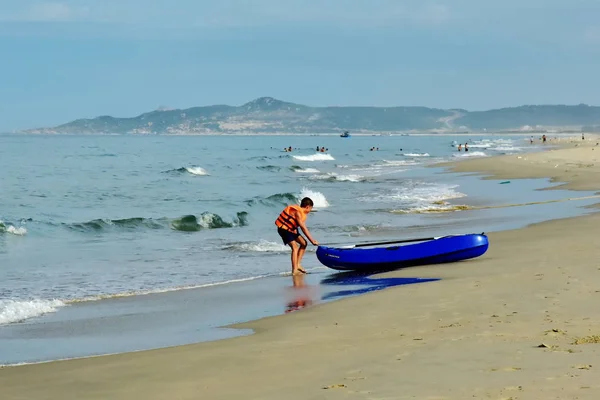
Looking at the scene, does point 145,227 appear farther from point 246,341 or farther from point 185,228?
point 246,341

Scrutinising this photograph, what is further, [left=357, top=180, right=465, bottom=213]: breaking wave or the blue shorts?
[left=357, top=180, right=465, bottom=213]: breaking wave

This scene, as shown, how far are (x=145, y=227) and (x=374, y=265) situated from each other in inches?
474

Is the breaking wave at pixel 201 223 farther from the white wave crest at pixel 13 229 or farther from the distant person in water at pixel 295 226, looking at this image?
the distant person in water at pixel 295 226

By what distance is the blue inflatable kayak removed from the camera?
1434 centimetres

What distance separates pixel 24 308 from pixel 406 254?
19.8ft

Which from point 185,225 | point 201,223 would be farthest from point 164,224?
point 201,223

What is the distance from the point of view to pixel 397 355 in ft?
24.5

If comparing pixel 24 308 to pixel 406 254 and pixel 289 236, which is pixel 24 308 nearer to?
pixel 289 236

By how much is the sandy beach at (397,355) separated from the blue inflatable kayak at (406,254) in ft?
8.13

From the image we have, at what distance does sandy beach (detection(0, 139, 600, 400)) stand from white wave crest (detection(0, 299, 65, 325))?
3.30 meters

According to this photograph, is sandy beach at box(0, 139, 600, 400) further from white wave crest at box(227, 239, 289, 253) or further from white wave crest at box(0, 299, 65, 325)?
white wave crest at box(227, 239, 289, 253)

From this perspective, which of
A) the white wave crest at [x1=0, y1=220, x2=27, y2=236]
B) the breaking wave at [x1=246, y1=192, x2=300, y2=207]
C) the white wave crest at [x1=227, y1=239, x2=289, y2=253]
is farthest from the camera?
the breaking wave at [x1=246, y1=192, x2=300, y2=207]

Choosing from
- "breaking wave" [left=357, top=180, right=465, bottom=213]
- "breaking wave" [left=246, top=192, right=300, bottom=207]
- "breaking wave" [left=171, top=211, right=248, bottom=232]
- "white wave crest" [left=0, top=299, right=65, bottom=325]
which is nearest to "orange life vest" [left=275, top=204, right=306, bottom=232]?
"white wave crest" [left=0, top=299, right=65, bottom=325]

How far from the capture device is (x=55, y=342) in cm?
977
